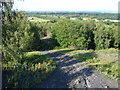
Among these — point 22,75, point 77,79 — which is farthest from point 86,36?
point 22,75

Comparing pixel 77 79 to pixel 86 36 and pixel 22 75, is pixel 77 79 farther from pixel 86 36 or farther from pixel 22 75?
pixel 86 36

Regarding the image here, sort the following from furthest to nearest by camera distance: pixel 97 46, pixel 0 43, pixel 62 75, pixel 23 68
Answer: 1. pixel 97 46
2. pixel 23 68
3. pixel 62 75
4. pixel 0 43

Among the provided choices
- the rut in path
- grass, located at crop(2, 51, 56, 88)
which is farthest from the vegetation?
grass, located at crop(2, 51, 56, 88)

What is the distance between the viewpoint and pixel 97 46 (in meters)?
19.9

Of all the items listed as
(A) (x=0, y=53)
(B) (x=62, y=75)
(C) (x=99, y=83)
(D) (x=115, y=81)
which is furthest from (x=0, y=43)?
(D) (x=115, y=81)

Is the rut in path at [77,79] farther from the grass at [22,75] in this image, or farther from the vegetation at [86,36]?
the vegetation at [86,36]

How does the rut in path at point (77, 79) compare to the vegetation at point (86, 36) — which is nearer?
the rut in path at point (77, 79)

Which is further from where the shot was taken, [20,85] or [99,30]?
[99,30]

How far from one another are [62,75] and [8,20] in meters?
4.34

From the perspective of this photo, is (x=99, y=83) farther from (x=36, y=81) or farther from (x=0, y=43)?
(x=0, y=43)

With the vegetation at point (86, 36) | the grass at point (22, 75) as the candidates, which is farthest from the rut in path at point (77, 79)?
the vegetation at point (86, 36)

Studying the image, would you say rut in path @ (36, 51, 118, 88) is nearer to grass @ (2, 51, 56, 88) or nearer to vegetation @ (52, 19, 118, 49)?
grass @ (2, 51, 56, 88)

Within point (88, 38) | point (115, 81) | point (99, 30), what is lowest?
point (115, 81)

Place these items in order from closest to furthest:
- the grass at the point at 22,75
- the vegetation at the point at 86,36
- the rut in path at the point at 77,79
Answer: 1. the grass at the point at 22,75
2. the rut in path at the point at 77,79
3. the vegetation at the point at 86,36
